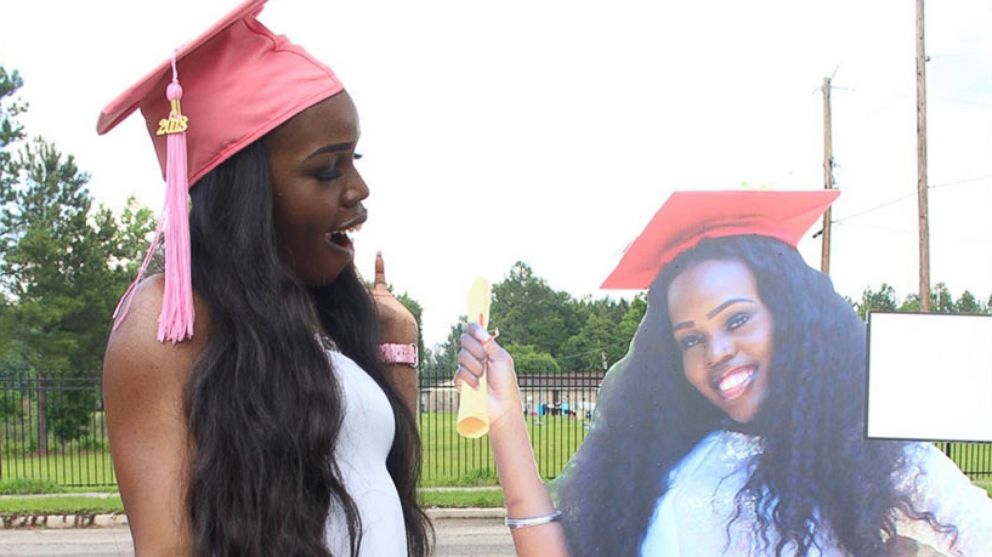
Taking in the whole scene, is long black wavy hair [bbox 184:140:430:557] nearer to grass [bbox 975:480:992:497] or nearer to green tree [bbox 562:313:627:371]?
green tree [bbox 562:313:627:371]

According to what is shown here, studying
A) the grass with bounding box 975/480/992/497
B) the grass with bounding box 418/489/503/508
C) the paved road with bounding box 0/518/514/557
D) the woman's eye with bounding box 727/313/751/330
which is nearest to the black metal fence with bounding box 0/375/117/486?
the paved road with bounding box 0/518/514/557

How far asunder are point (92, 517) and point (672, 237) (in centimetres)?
815

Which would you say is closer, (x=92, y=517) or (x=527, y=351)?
(x=527, y=351)

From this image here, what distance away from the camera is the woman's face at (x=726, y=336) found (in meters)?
2.33

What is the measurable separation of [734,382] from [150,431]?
5.25 feet

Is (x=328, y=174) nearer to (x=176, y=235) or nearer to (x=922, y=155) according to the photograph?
(x=176, y=235)

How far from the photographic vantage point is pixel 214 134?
1234mm

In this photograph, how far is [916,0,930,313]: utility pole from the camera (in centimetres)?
1129

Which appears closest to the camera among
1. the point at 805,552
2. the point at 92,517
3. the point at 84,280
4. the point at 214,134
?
the point at 214,134

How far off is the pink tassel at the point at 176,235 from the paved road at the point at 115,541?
588 centimetres

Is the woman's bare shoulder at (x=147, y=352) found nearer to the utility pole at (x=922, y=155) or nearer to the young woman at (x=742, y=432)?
the young woman at (x=742, y=432)

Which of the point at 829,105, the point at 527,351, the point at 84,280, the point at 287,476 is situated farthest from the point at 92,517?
the point at 84,280

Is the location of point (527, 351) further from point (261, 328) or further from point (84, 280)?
point (84, 280)

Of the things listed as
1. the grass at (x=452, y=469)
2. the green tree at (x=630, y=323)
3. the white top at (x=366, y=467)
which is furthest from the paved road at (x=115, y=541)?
the white top at (x=366, y=467)
